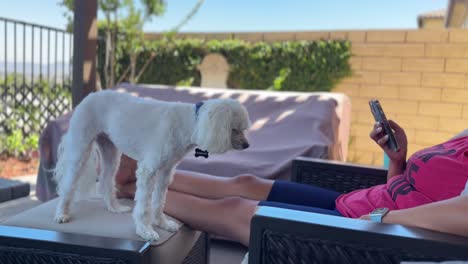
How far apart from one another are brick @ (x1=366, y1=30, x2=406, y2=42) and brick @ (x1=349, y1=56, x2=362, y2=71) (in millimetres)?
267

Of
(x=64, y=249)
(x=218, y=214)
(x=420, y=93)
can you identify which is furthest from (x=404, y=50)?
(x=64, y=249)

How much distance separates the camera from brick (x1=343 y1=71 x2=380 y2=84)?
17.3 feet

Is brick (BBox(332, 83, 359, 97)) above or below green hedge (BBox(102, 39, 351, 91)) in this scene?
below

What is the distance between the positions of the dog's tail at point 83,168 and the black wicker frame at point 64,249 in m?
0.38

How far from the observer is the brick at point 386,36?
16.8ft

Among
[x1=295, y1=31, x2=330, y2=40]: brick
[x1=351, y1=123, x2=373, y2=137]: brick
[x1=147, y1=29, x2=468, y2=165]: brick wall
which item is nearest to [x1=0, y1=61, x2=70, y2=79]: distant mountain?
[x1=295, y1=31, x2=330, y2=40]: brick

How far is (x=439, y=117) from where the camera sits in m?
5.02

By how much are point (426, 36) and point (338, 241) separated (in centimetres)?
475

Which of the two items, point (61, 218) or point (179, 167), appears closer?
point (61, 218)

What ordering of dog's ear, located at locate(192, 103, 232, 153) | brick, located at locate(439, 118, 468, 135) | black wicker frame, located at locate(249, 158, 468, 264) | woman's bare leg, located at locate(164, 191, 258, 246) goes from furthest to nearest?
brick, located at locate(439, 118, 468, 135) → woman's bare leg, located at locate(164, 191, 258, 246) → dog's ear, located at locate(192, 103, 232, 153) → black wicker frame, located at locate(249, 158, 468, 264)

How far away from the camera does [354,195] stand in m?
1.67

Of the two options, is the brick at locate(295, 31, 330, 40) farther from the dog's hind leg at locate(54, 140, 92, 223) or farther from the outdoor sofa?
the dog's hind leg at locate(54, 140, 92, 223)

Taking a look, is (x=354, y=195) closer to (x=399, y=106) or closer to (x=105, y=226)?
(x=105, y=226)

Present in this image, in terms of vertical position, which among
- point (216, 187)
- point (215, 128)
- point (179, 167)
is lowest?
point (179, 167)
